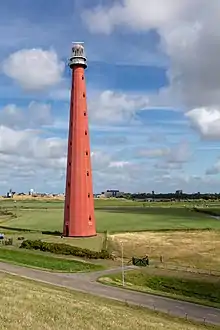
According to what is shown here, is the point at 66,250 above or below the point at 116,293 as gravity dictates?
above

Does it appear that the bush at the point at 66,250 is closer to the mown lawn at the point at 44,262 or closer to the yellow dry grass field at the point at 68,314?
the mown lawn at the point at 44,262

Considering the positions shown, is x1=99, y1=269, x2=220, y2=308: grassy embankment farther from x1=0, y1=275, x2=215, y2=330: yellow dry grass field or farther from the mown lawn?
x1=0, y1=275, x2=215, y2=330: yellow dry grass field

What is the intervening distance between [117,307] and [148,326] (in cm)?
463

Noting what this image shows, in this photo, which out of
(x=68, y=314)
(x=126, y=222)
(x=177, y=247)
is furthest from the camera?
(x=126, y=222)

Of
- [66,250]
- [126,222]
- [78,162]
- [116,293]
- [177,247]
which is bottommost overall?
[116,293]

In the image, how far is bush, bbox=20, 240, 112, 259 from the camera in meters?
48.5

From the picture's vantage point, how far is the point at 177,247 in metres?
60.4

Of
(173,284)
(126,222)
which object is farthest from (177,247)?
(126,222)

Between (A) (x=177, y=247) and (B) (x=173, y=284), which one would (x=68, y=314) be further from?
(A) (x=177, y=247)

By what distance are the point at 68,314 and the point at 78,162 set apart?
128 feet

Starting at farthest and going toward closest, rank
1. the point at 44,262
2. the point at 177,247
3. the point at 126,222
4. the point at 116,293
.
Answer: the point at 126,222
the point at 177,247
the point at 44,262
the point at 116,293

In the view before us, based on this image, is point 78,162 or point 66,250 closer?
point 66,250

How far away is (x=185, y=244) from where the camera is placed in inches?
2501

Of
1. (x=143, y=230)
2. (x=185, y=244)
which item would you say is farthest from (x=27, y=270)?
(x=143, y=230)
